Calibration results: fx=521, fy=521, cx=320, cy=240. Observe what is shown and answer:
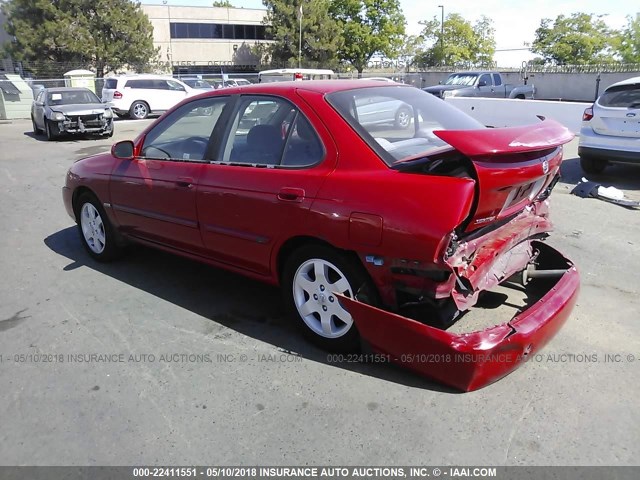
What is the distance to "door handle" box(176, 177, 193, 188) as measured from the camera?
13.0 ft

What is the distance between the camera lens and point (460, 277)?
9.43ft

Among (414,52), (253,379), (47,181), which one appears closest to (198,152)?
(253,379)

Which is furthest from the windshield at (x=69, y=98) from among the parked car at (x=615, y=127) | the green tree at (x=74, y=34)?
the green tree at (x=74, y=34)

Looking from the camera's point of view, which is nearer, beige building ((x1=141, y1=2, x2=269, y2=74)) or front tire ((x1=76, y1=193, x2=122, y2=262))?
front tire ((x1=76, y1=193, x2=122, y2=262))

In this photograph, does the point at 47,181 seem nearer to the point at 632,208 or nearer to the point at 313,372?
the point at 313,372

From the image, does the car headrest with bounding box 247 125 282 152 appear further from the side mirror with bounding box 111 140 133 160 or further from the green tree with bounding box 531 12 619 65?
the green tree with bounding box 531 12 619 65

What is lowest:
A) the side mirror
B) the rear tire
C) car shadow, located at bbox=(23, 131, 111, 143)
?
car shadow, located at bbox=(23, 131, 111, 143)

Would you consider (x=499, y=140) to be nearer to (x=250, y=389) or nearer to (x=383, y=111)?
(x=383, y=111)

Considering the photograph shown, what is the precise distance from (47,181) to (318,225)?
7.97 meters

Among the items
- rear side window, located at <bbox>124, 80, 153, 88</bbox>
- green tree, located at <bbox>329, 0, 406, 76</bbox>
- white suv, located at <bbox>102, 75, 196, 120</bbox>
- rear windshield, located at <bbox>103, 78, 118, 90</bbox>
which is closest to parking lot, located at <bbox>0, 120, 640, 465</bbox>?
white suv, located at <bbox>102, 75, 196, 120</bbox>

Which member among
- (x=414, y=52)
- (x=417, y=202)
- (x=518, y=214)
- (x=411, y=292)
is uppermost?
(x=414, y=52)

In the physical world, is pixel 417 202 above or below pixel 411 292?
above

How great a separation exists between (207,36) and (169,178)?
57011 millimetres

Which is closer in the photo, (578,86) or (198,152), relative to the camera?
(198,152)
